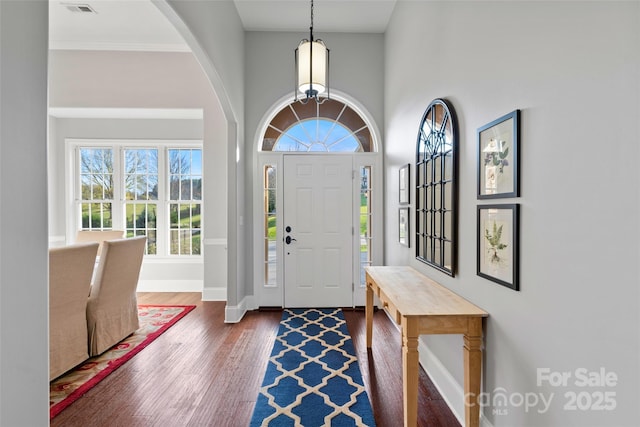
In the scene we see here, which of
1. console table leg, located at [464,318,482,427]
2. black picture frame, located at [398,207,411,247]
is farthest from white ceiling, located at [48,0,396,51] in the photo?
console table leg, located at [464,318,482,427]

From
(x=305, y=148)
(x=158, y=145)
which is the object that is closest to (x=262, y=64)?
(x=305, y=148)

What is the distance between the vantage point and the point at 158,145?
5168 mm

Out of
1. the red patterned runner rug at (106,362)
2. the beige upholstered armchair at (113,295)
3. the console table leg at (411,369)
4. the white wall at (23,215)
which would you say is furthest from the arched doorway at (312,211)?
the white wall at (23,215)

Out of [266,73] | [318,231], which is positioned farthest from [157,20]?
[318,231]

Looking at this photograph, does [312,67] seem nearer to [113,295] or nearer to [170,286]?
[113,295]

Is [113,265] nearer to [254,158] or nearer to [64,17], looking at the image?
[254,158]

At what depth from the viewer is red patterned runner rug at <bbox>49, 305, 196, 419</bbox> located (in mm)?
2207

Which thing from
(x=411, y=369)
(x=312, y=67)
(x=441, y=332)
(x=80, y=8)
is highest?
(x=80, y=8)

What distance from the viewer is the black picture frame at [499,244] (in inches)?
56.4

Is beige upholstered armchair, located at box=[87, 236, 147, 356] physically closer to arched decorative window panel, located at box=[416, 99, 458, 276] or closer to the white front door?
the white front door

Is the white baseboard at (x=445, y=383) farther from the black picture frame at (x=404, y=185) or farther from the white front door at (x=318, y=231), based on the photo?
the white front door at (x=318, y=231)

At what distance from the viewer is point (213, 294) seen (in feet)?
15.1

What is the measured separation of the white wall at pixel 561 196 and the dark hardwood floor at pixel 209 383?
46 centimetres

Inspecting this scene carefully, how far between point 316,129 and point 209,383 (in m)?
3.07
